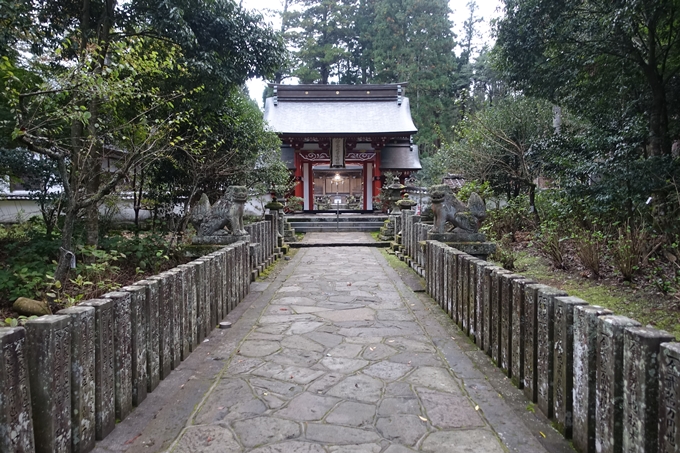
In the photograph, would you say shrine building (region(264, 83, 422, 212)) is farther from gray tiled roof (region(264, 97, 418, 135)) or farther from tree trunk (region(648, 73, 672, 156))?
tree trunk (region(648, 73, 672, 156))

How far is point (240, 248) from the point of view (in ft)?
16.6

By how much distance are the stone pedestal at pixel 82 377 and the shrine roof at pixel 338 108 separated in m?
18.7

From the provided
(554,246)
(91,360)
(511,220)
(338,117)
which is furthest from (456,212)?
(338,117)

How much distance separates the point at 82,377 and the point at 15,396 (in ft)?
1.29

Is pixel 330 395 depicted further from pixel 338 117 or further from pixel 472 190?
pixel 338 117

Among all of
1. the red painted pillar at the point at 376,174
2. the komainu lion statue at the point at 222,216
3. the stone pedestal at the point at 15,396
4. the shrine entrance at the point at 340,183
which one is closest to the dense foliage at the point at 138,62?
the komainu lion statue at the point at 222,216

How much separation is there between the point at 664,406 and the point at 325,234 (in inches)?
496

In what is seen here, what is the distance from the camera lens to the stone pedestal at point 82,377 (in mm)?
1931

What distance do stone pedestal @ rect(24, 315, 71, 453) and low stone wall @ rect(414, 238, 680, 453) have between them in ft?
7.95

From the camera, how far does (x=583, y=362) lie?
195 centimetres

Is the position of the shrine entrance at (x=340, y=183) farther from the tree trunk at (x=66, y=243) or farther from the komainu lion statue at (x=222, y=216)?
the tree trunk at (x=66, y=243)

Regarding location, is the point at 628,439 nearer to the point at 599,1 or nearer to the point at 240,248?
the point at 240,248

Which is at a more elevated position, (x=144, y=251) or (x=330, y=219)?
(x=330, y=219)

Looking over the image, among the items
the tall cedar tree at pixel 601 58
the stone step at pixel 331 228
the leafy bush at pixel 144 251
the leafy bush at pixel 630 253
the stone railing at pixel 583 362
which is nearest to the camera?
the stone railing at pixel 583 362
